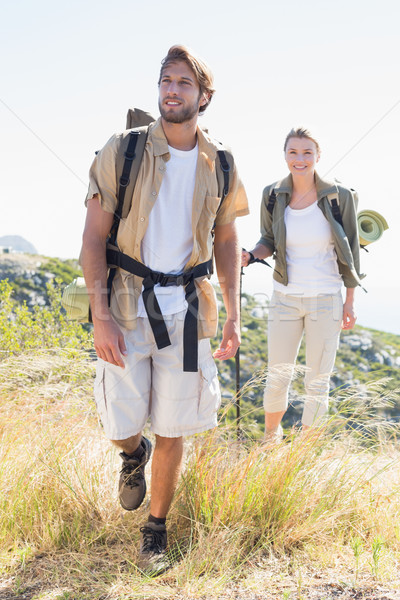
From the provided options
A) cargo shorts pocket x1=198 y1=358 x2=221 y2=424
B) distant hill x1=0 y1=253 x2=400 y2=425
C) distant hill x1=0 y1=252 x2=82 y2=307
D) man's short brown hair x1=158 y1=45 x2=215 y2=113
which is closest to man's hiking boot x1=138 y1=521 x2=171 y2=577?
cargo shorts pocket x1=198 y1=358 x2=221 y2=424

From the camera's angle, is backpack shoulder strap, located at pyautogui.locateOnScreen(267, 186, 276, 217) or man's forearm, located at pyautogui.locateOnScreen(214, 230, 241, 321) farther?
backpack shoulder strap, located at pyautogui.locateOnScreen(267, 186, 276, 217)

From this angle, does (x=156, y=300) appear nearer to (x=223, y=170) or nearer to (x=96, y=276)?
(x=96, y=276)

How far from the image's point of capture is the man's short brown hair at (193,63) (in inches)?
107

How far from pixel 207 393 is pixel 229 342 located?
305 mm

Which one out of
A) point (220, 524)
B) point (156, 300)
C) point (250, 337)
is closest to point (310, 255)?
point (156, 300)

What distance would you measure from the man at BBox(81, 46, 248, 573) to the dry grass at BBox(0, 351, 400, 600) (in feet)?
0.64

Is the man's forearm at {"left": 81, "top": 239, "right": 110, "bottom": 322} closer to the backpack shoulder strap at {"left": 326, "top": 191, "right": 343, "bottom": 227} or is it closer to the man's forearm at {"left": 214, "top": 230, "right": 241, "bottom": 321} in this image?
the man's forearm at {"left": 214, "top": 230, "right": 241, "bottom": 321}

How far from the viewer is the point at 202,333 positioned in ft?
9.21

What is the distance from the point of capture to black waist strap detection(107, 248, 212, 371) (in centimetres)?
268

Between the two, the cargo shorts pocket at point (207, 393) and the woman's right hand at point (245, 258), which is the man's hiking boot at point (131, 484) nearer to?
the cargo shorts pocket at point (207, 393)

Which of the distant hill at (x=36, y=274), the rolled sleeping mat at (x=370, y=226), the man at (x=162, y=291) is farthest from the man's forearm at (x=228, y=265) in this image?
the distant hill at (x=36, y=274)

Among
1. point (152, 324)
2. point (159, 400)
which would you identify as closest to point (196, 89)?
point (152, 324)

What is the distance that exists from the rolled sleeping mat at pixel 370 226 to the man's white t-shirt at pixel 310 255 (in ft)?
1.63

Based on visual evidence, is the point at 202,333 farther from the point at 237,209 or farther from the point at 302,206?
the point at 302,206
